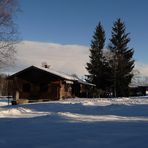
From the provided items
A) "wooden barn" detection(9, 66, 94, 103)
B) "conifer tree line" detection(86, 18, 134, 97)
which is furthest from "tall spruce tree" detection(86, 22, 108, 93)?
"wooden barn" detection(9, 66, 94, 103)

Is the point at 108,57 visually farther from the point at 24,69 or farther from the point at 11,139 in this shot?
the point at 11,139

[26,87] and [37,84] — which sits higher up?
[37,84]

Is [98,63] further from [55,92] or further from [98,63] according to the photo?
[55,92]

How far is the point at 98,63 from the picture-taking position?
76.2 meters

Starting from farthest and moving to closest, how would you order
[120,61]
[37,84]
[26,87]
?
[120,61] < [26,87] < [37,84]

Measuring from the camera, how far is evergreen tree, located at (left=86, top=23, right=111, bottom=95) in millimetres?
74000

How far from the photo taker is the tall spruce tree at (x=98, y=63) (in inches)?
2913

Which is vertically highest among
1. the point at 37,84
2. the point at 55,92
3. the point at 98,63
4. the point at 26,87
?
the point at 98,63

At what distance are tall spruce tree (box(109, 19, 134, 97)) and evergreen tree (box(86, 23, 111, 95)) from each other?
2635 millimetres

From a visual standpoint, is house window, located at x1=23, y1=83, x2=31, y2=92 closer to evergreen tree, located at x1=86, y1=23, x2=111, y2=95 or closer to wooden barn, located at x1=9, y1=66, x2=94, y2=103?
wooden barn, located at x1=9, y1=66, x2=94, y2=103

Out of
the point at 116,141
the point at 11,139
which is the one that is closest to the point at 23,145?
the point at 11,139

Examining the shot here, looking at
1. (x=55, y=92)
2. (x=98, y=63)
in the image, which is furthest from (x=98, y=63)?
(x=55, y=92)

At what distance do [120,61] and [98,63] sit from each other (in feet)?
19.5

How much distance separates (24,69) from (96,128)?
4043cm
